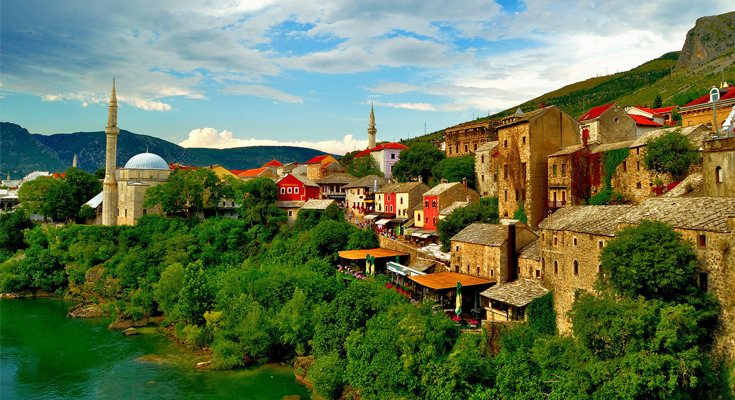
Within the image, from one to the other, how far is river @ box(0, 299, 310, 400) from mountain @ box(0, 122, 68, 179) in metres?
173

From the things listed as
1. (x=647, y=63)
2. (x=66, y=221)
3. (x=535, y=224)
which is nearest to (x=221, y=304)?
(x=535, y=224)

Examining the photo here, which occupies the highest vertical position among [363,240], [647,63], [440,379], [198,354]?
[647,63]

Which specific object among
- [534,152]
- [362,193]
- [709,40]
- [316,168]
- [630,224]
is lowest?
[630,224]

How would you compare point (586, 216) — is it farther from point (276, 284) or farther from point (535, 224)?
point (276, 284)

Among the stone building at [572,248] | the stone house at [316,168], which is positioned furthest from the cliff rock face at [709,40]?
the stone building at [572,248]

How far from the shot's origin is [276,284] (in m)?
31.7

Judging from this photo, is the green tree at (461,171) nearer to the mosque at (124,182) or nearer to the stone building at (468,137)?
the stone building at (468,137)

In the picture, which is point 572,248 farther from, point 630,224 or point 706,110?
point 706,110

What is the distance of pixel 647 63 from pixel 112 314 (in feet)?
524

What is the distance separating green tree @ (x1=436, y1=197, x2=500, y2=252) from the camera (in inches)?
1300

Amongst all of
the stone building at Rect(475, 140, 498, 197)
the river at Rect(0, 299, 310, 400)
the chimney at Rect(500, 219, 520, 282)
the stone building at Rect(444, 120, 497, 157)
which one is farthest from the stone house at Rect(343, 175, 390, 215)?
the chimney at Rect(500, 219, 520, 282)

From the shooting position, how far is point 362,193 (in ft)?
174

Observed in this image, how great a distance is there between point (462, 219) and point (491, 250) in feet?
21.1

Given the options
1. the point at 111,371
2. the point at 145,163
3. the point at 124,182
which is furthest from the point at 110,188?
the point at 111,371
